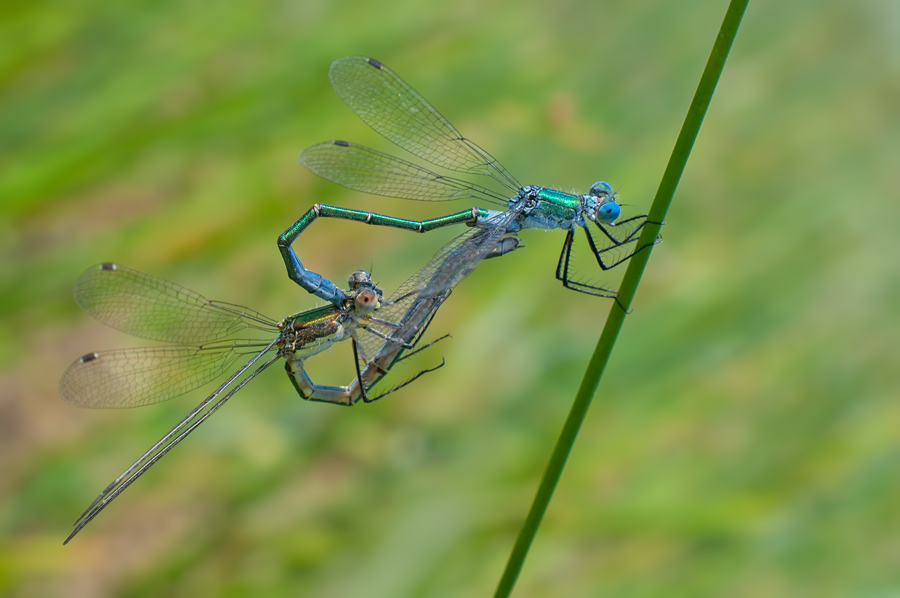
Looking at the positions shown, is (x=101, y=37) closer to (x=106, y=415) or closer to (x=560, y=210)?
(x=106, y=415)

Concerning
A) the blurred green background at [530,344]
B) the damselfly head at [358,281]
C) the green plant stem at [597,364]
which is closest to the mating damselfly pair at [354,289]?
the damselfly head at [358,281]

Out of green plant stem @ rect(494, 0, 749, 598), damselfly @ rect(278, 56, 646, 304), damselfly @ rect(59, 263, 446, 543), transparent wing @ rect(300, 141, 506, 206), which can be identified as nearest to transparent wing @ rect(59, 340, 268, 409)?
damselfly @ rect(59, 263, 446, 543)

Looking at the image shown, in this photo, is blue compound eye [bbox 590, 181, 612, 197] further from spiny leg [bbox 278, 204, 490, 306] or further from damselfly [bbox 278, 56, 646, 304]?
spiny leg [bbox 278, 204, 490, 306]

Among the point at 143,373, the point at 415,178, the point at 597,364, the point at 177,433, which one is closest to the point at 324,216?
the point at 415,178

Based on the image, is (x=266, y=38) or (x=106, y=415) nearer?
(x=106, y=415)

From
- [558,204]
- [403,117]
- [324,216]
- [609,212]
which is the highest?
[403,117]

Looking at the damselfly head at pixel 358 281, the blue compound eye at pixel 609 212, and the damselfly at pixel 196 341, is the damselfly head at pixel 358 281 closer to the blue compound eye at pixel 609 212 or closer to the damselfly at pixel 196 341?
the damselfly at pixel 196 341

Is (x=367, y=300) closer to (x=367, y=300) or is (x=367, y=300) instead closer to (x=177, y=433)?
(x=367, y=300)

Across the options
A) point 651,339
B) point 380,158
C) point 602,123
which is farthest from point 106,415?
point 602,123
